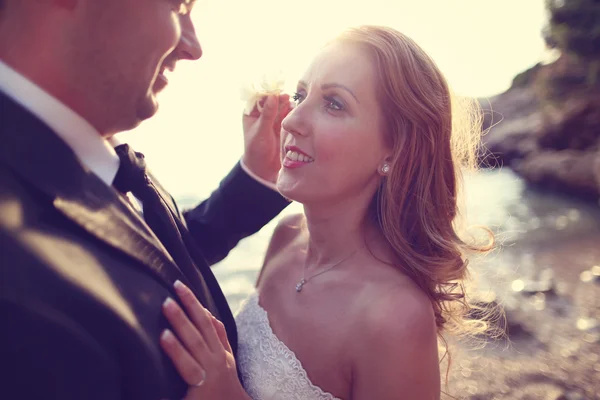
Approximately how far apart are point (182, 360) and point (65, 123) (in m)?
0.80

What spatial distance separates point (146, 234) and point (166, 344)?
1.13ft

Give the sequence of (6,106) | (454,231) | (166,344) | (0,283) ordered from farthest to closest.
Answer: (454,231) → (166,344) → (6,106) → (0,283)

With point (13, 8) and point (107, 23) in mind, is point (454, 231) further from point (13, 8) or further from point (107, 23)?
point (13, 8)

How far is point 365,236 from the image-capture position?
2521 mm

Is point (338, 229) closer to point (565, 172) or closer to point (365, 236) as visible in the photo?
point (365, 236)

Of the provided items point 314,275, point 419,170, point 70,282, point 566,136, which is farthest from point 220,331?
point 566,136

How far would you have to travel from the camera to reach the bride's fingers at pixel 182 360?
143 centimetres

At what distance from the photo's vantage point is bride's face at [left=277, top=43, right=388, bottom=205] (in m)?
2.32

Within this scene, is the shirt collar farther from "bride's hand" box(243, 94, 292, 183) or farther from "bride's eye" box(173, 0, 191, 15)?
"bride's hand" box(243, 94, 292, 183)

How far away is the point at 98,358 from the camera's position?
1.18 metres

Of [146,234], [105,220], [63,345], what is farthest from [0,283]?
[146,234]

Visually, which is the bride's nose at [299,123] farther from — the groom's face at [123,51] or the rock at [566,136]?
Result: the rock at [566,136]

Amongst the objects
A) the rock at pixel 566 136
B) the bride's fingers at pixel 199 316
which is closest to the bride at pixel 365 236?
the bride's fingers at pixel 199 316

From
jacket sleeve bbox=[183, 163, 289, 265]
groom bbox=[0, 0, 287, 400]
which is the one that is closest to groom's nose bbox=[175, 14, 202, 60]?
groom bbox=[0, 0, 287, 400]
